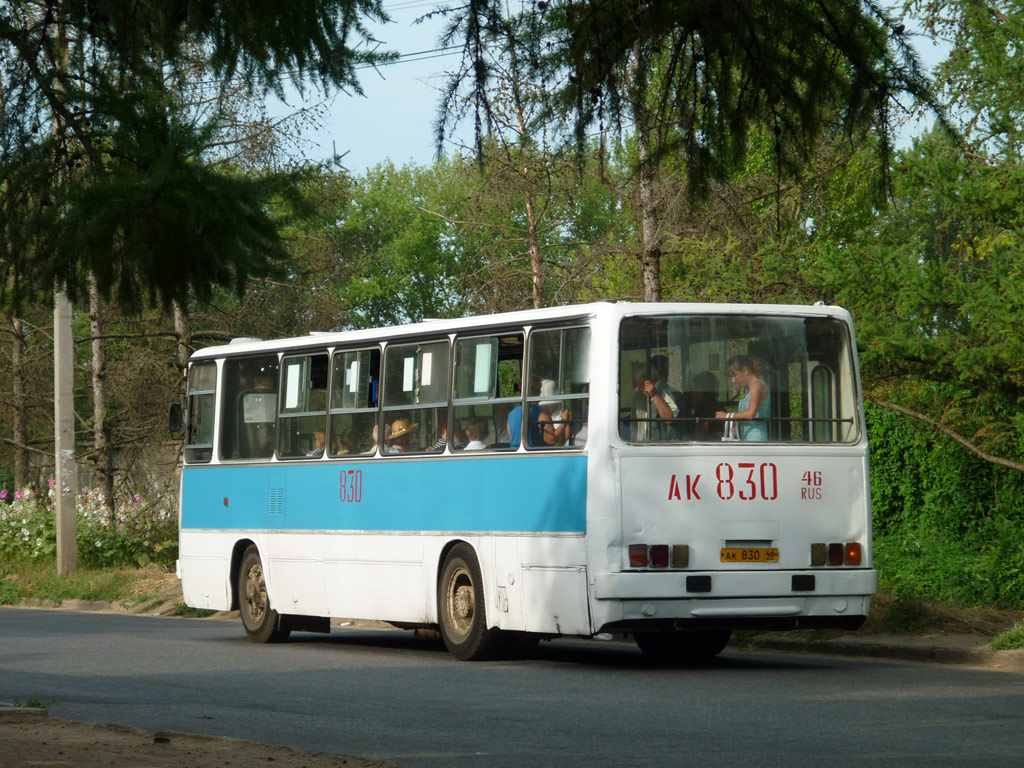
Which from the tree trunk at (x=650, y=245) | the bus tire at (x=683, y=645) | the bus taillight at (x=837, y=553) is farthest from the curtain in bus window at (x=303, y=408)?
the bus taillight at (x=837, y=553)

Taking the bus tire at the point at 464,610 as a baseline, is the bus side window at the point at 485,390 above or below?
above

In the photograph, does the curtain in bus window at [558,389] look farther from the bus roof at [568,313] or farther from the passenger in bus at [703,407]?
the passenger in bus at [703,407]

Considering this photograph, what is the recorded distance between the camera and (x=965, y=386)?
1631 cm

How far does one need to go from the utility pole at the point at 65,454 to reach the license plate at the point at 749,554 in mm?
16128

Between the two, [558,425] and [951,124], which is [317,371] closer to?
[558,425]

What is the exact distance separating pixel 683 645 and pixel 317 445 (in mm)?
4548

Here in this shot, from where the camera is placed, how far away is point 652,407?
581 inches

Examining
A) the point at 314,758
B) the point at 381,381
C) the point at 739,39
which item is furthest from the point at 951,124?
the point at 381,381

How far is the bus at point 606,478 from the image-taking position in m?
14.5

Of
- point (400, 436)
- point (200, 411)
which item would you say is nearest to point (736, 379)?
point (400, 436)

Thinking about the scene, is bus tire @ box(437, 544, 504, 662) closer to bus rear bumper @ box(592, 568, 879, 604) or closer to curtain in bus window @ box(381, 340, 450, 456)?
curtain in bus window @ box(381, 340, 450, 456)

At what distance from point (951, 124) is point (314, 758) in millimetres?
4568

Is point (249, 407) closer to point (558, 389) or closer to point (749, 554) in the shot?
point (558, 389)

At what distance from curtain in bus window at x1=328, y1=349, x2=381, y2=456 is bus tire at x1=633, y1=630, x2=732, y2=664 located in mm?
3361
